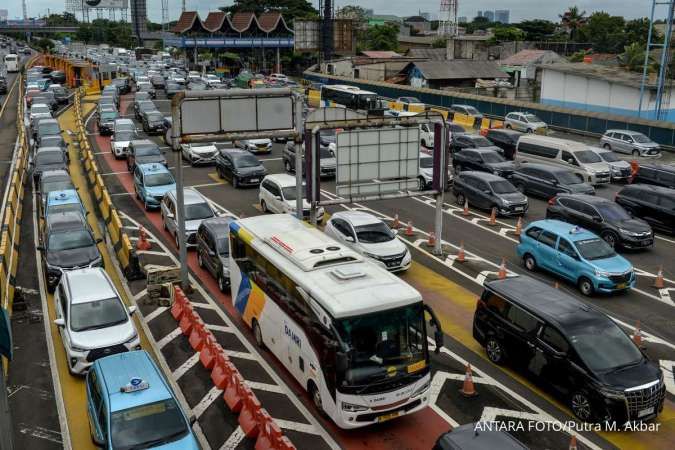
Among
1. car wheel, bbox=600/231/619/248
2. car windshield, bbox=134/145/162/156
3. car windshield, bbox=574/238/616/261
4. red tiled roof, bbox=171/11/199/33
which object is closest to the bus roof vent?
car windshield, bbox=574/238/616/261

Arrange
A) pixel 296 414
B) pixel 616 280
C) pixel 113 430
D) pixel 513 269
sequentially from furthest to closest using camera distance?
1. pixel 513 269
2. pixel 616 280
3. pixel 296 414
4. pixel 113 430

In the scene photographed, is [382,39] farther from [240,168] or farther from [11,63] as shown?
[240,168]

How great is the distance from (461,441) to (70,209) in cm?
1851

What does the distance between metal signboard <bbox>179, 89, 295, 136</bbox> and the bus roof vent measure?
859cm

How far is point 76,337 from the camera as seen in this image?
14992 millimetres

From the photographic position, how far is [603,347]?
43.6ft

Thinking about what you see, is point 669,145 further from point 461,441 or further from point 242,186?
point 461,441

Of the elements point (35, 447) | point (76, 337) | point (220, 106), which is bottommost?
point (35, 447)

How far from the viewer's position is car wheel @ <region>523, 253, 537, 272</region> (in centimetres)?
2184

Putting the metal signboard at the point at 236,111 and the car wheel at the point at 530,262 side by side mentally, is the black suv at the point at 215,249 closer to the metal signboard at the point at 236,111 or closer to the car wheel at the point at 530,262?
the metal signboard at the point at 236,111

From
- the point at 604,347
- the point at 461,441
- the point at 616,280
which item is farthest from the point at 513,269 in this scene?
the point at 461,441

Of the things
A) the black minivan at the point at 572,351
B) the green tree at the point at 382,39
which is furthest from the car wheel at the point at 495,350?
the green tree at the point at 382,39

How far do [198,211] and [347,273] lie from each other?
12454mm

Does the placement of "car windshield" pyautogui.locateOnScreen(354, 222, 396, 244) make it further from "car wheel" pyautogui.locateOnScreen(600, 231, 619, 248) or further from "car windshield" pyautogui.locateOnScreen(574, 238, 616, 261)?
"car wheel" pyautogui.locateOnScreen(600, 231, 619, 248)
